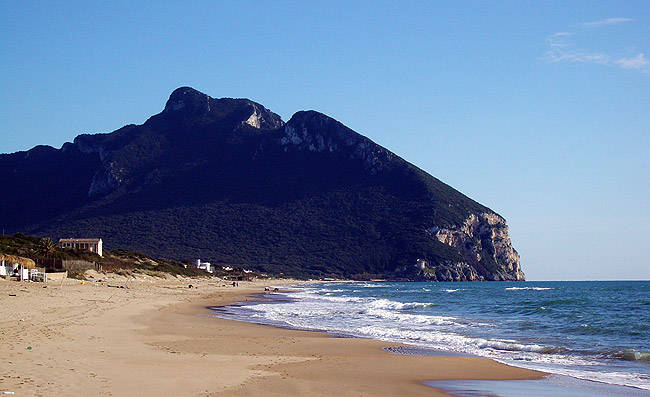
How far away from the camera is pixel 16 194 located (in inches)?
6609

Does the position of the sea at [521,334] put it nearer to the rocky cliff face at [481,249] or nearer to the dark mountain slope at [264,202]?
the dark mountain slope at [264,202]

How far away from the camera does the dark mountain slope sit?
147875mm

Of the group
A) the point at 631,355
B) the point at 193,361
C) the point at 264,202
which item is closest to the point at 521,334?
the point at 631,355

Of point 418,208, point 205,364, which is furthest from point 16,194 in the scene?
point 205,364

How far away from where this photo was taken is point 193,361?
15812 millimetres

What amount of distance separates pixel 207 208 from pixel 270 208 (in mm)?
15085

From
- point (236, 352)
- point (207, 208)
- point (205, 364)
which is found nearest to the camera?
point (205, 364)

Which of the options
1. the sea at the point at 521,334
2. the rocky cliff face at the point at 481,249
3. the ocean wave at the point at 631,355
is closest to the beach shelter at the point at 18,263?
the sea at the point at 521,334

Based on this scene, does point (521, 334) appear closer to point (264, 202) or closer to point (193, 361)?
point (193, 361)

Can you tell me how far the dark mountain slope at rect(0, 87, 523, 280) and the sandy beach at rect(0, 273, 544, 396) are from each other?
11323cm

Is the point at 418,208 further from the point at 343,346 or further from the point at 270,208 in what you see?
the point at 343,346

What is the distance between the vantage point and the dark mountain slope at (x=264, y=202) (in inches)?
5822

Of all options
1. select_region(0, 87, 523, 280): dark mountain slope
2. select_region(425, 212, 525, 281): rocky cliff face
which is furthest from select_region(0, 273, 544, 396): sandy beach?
select_region(425, 212, 525, 281): rocky cliff face

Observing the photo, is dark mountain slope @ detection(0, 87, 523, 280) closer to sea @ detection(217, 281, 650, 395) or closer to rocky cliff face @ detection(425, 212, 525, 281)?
rocky cliff face @ detection(425, 212, 525, 281)
